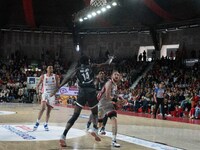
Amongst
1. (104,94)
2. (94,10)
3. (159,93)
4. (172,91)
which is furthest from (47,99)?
(94,10)

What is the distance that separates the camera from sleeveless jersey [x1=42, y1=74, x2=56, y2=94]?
9742 mm

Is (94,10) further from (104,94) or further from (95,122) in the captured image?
(95,122)

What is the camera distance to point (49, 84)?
32.0 ft

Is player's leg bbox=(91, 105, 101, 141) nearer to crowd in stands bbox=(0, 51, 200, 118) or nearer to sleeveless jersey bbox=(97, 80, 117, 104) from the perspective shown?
sleeveless jersey bbox=(97, 80, 117, 104)

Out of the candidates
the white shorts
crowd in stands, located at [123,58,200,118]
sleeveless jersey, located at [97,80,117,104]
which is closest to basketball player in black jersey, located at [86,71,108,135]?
sleeveless jersey, located at [97,80,117,104]

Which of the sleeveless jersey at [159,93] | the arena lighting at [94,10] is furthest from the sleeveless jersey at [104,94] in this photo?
the arena lighting at [94,10]

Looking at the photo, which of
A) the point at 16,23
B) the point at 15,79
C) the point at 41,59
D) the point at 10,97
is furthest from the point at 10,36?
the point at 10,97

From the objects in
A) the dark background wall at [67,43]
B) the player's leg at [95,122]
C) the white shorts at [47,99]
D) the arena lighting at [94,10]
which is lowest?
the player's leg at [95,122]

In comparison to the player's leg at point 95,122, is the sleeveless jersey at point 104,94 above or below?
above

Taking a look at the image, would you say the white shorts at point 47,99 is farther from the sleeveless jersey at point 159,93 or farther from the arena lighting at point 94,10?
the arena lighting at point 94,10

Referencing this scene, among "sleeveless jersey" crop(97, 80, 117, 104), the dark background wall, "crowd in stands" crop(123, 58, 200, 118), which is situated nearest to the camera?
"sleeveless jersey" crop(97, 80, 117, 104)

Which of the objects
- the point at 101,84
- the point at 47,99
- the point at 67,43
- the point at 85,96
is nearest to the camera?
the point at 85,96

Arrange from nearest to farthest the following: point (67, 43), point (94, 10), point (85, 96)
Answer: point (85, 96) → point (94, 10) → point (67, 43)

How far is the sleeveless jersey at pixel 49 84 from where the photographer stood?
974 centimetres
